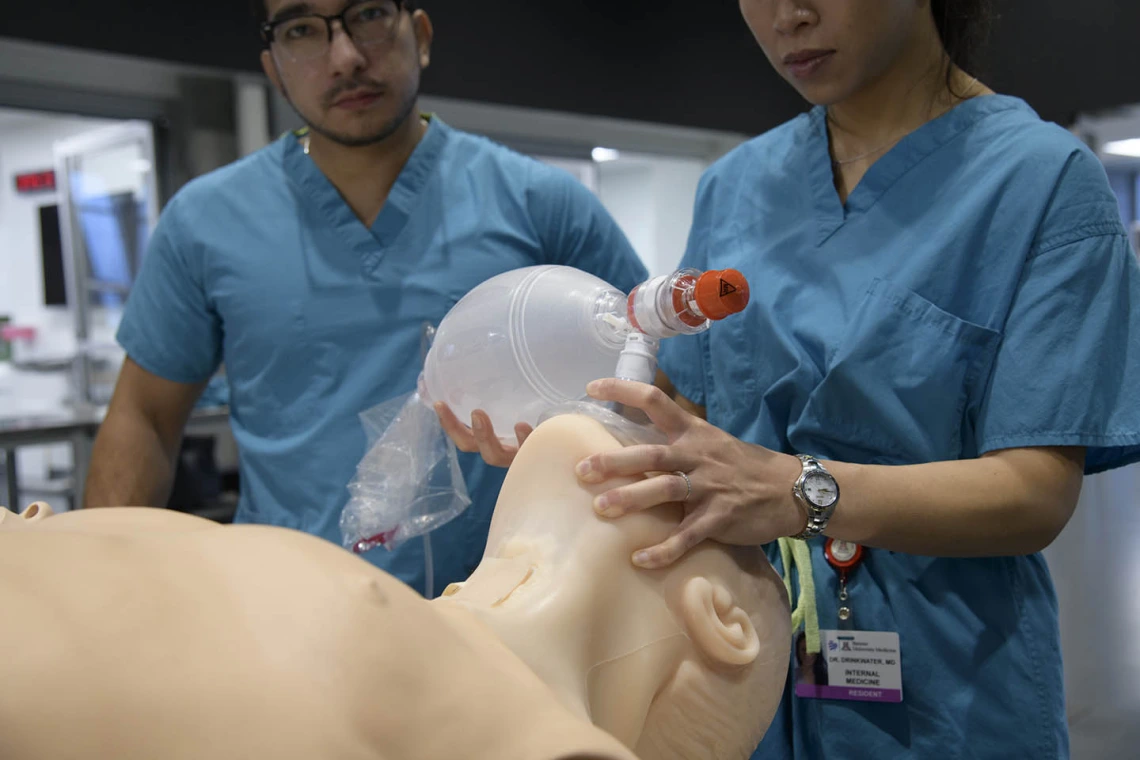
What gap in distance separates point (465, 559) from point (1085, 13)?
4.18m

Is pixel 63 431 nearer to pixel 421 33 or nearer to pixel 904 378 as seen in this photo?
pixel 421 33

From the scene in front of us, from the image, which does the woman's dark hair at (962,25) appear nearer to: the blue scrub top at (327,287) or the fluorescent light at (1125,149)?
the blue scrub top at (327,287)

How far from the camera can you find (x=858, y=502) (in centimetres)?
91

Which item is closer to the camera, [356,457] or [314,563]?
[314,563]

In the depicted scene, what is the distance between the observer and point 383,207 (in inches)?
62.2

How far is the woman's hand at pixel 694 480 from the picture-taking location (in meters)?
0.78

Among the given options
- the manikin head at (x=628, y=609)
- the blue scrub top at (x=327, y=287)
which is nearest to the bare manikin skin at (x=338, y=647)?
the manikin head at (x=628, y=609)

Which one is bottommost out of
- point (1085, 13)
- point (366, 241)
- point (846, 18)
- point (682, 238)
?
point (682, 238)

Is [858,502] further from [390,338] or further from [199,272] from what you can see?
[199,272]

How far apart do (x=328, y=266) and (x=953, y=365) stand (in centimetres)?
94

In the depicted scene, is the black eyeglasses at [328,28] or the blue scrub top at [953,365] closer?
the blue scrub top at [953,365]

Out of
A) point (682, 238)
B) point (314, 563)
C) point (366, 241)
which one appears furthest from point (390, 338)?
point (682, 238)

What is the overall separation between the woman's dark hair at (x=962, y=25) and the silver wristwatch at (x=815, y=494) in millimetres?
585

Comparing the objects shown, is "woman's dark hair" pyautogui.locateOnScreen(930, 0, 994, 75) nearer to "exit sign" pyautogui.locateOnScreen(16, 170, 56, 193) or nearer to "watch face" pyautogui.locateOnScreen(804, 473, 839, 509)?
"watch face" pyautogui.locateOnScreen(804, 473, 839, 509)
